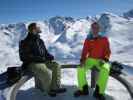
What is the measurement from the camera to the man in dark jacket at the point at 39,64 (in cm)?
914

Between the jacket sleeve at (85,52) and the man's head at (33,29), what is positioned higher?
Result: the man's head at (33,29)

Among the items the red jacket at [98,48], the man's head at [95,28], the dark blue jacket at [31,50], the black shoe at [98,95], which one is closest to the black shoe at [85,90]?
the black shoe at [98,95]

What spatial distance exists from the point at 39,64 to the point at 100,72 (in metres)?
1.85

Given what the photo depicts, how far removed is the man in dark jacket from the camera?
9141 mm

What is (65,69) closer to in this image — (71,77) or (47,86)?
(71,77)

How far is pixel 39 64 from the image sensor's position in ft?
30.8

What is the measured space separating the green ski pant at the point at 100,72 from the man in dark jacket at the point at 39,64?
2.41 feet

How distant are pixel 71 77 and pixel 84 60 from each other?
8.50 ft

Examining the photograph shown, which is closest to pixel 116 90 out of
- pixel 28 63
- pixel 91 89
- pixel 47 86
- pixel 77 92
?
pixel 91 89

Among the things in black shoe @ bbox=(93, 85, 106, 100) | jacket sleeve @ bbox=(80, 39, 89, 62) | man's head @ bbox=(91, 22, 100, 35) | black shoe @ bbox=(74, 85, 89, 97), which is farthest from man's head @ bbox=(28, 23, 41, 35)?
black shoe @ bbox=(93, 85, 106, 100)

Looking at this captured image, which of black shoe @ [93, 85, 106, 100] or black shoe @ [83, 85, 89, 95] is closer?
black shoe @ [93, 85, 106, 100]

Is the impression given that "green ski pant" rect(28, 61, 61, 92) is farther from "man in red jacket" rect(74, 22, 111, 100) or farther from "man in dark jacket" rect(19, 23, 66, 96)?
"man in red jacket" rect(74, 22, 111, 100)

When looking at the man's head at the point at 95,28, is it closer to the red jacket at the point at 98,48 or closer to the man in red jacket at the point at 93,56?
the man in red jacket at the point at 93,56

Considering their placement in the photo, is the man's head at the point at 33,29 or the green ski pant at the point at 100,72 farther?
the man's head at the point at 33,29
